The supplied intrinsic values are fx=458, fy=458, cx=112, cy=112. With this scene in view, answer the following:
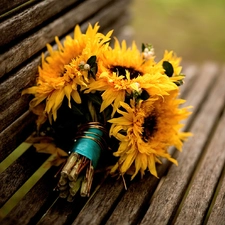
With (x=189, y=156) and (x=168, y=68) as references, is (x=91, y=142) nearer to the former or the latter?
(x=168, y=68)

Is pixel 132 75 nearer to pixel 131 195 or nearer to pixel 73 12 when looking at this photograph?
pixel 131 195

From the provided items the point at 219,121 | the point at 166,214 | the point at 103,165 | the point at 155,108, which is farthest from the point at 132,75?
the point at 219,121

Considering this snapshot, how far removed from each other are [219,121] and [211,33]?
1995 mm

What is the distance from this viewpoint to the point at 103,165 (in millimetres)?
1884

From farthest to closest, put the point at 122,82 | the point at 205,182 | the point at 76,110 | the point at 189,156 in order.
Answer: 1. the point at 189,156
2. the point at 205,182
3. the point at 76,110
4. the point at 122,82

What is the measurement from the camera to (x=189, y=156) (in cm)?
208

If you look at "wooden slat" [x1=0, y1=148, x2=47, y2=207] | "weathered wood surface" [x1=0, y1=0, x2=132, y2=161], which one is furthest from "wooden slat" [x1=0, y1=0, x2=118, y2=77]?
"wooden slat" [x1=0, y1=148, x2=47, y2=207]

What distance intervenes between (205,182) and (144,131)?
368mm

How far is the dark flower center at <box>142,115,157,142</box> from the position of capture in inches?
69.2

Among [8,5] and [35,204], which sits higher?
[8,5]

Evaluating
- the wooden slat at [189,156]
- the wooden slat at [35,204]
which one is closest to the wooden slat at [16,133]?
the wooden slat at [35,204]

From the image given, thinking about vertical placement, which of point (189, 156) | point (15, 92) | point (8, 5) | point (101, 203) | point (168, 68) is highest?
point (8, 5)

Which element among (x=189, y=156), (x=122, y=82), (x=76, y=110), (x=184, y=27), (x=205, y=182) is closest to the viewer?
(x=122, y=82)

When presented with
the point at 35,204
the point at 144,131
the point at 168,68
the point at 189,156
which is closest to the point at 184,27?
the point at 189,156
